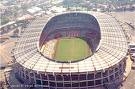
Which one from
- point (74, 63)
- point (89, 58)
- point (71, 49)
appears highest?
point (89, 58)

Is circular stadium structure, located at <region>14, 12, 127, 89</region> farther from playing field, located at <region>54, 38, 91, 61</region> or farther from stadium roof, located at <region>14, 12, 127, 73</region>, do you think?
playing field, located at <region>54, 38, 91, 61</region>

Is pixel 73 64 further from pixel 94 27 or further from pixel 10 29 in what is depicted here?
pixel 10 29

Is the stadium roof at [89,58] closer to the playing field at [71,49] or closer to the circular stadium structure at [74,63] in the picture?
the circular stadium structure at [74,63]

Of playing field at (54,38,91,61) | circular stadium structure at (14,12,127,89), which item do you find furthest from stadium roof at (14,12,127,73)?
playing field at (54,38,91,61)

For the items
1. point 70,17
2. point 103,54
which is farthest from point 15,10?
point 103,54

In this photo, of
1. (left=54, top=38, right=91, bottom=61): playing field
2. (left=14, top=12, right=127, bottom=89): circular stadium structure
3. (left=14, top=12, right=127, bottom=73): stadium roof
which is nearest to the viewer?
(left=14, top=12, right=127, bottom=89): circular stadium structure

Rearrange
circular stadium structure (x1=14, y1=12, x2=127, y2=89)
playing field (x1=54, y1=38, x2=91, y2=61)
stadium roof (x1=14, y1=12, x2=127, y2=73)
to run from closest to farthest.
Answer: circular stadium structure (x1=14, y1=12, x2=127, y2=89) → stadium roof (x1=14, y1=12, x2=127, y2=73) → playing field (x1=54, y1=38, x2=91, y2=61)

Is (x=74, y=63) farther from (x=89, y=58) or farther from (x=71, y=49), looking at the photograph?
(x=71, y=49)

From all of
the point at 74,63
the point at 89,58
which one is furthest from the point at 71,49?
the point at 74,63

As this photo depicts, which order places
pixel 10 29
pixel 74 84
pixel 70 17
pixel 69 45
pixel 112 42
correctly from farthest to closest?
pixel 10 29
pixel 70 17
pixel 69 45
pixel 112 42
pixel 74 84
